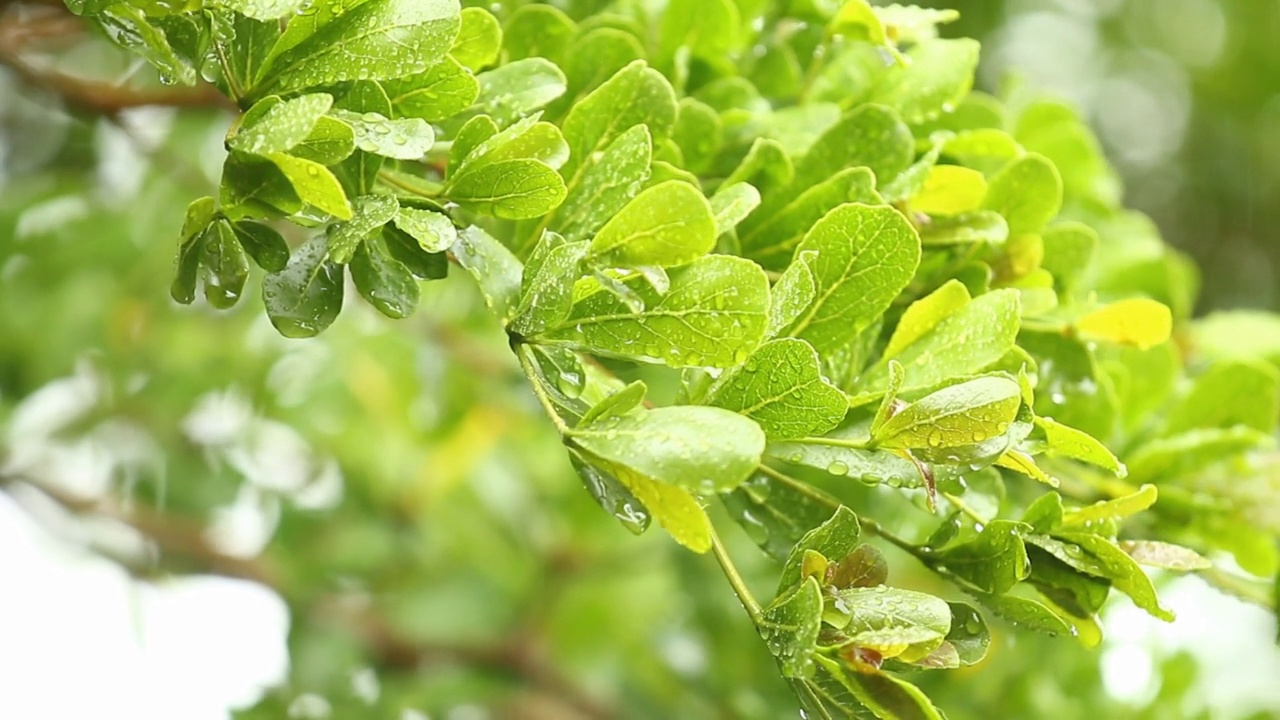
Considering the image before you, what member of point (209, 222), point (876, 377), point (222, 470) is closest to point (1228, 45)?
point (222, 470)

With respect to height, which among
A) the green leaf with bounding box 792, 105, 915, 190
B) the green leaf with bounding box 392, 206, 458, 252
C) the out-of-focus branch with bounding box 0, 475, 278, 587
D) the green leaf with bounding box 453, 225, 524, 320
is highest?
the green leaf with bounding box 392, 206, 458, 252

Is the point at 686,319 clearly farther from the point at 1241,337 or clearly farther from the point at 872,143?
the point at 1241,337

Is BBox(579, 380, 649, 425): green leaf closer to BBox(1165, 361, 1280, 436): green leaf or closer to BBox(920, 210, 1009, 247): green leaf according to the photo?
BBox(920, 210, 1009, 247): green leaf

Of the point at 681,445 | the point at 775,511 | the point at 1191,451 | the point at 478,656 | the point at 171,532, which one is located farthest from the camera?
the point at 478,656

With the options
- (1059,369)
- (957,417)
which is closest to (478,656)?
(1059,369)

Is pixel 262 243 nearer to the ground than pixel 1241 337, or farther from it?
farther from it

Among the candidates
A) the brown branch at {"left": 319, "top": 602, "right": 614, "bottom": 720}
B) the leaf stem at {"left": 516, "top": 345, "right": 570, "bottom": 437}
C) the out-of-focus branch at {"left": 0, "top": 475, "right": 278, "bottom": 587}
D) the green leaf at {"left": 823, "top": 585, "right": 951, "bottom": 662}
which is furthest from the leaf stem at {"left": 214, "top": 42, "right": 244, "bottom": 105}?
the brown branch at {"left": 319, "top": 602, "right": 614, "bottom": 720}
